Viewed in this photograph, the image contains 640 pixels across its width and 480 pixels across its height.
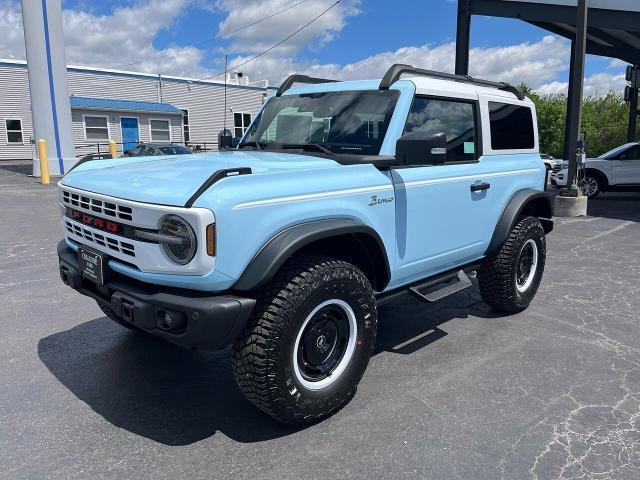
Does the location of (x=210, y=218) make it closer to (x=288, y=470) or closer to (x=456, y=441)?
(x=288, y=470)

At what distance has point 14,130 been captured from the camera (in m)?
28.8

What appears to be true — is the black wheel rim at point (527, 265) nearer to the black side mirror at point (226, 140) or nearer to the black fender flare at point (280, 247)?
the black fender flare at point (280, 247)

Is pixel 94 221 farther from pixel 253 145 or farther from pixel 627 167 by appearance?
pixel 627 167

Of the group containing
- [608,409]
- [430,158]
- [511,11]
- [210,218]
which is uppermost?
[511,11]

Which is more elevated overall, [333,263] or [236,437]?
[333,263]

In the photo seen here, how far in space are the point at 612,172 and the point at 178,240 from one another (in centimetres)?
1479

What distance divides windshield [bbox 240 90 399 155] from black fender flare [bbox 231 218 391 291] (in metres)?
0.86

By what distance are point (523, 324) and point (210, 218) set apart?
3.35 meters

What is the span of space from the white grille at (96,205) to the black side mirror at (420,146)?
1648mm

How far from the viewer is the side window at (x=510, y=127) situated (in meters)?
4.56

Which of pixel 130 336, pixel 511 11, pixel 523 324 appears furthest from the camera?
pixel 511 11

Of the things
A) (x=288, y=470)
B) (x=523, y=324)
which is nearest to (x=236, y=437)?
(x=288, y=470)

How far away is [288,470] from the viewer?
263cm

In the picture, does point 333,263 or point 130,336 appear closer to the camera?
point 333,263
